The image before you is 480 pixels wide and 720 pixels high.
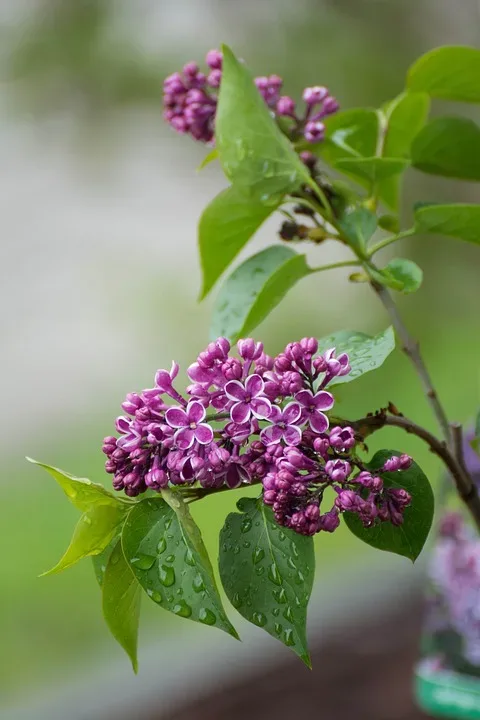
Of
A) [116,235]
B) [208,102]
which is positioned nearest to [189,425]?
[208,102]

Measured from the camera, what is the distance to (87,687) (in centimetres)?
118

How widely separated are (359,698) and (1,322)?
1.02 metres

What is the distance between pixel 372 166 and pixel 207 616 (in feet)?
0.85

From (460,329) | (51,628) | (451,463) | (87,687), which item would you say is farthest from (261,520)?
(460,329)

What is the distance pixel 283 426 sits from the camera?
27 centimetres

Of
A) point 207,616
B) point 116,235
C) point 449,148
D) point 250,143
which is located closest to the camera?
point 207,616

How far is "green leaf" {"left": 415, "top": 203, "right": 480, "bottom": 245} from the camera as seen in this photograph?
0.39 meters

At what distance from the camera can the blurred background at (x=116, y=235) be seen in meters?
1.53

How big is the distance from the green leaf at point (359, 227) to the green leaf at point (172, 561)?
0.62 ft

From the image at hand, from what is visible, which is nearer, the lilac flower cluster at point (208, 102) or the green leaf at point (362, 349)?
the green leaf at point (362, 349)

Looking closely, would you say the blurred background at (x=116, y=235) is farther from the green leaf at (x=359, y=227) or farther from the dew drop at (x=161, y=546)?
the dew drop at (x=161, y=546)

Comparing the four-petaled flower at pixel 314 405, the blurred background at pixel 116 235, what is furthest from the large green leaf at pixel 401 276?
the blurred background at pixel 116 235

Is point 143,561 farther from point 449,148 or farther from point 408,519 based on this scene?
point 449,148

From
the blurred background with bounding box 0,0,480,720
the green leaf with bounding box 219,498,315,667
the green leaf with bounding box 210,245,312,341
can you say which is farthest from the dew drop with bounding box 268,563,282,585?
the blurred background with bounding box 0,0,480,720
